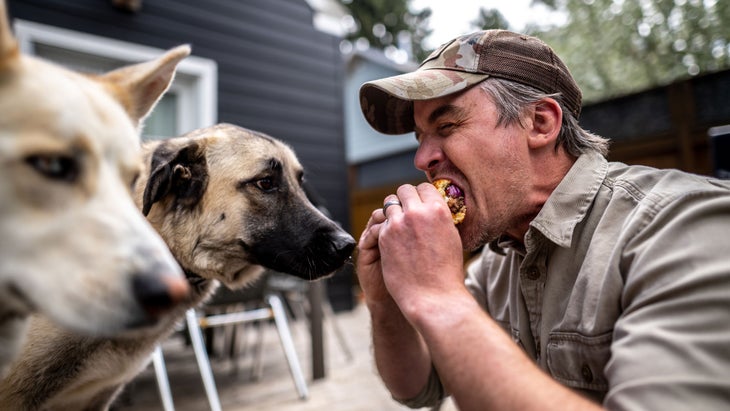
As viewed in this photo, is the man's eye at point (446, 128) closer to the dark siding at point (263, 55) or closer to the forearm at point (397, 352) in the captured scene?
the forearm at point (397, 352)

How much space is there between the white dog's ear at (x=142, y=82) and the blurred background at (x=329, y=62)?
2627mm

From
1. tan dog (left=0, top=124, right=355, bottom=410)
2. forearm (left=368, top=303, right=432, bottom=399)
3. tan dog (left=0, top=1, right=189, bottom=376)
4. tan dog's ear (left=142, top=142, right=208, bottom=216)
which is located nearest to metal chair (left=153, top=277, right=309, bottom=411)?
tan dog (left=0, top=124, right=355, bottom=410)

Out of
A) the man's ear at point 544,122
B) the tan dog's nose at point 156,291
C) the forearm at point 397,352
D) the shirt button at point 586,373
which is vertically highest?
the man's ear at point 544,122

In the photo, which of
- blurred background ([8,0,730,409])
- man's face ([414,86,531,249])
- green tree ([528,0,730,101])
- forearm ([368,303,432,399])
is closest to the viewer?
man's face ([414,86,531,249])

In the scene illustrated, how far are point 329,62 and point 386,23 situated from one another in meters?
8.81

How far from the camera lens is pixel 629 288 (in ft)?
3.23

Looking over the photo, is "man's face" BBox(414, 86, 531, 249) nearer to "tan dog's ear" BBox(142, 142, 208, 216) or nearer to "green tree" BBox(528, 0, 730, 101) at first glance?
"tan dog's ear" BBox(142, 142, 208, 216)

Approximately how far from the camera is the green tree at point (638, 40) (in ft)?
15.5

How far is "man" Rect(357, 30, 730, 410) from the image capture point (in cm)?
84

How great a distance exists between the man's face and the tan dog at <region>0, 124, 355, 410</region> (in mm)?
668

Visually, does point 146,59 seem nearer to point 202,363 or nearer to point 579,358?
point 202,363

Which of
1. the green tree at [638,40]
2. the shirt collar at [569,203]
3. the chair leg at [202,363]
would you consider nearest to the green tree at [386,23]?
the green tree at [638,40]

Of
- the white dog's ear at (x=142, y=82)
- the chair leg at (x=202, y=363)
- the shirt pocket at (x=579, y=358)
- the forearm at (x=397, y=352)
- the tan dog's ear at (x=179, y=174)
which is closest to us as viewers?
the shirt pocket at (x=579, y=358)

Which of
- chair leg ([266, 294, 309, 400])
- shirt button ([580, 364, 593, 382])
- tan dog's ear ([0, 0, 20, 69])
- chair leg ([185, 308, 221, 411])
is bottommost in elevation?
chair leg ([266, 294, 309, 400])
